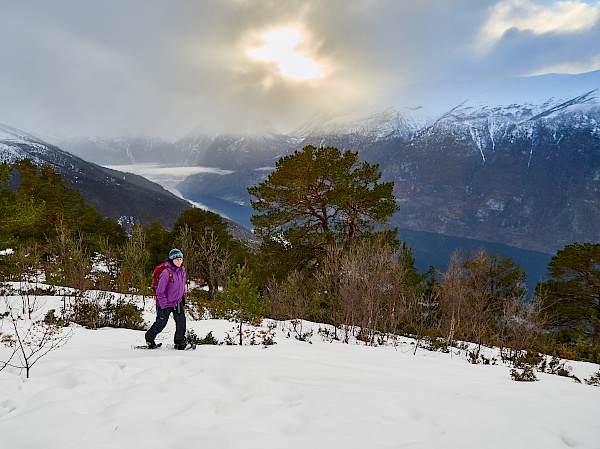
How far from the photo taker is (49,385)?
3.58m

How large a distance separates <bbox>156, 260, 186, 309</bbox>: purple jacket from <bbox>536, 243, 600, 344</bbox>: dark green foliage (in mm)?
26060

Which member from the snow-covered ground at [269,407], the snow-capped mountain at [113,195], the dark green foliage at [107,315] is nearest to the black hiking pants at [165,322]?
the snow-covered ground at [269,407]

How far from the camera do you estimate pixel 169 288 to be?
20.6ft

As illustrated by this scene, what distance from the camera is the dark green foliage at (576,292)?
75.8 feet

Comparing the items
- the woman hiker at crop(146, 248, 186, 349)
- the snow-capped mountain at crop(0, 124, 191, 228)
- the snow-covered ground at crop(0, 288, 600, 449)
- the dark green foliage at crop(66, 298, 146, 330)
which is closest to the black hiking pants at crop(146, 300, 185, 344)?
the woman hiker at crop(146, 248, 186, 349)

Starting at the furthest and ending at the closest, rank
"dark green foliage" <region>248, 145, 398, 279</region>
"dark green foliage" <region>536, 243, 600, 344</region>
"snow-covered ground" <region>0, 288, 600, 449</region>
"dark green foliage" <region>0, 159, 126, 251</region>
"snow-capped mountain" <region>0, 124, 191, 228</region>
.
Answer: "snow-capped mountain" <region>0, 124, 191, 228</region>
"dark green foliage" <region>536, 243, 600, 344</region>
"dark green foliage" <region>248, 145, 398, 279</region>
"dark green foliage" <region>0, 159, 126, 251</region>
"snow-covered ground" <region>0, 288, 600, 449</region>

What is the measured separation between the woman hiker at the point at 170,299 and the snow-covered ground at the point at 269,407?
4.03ft

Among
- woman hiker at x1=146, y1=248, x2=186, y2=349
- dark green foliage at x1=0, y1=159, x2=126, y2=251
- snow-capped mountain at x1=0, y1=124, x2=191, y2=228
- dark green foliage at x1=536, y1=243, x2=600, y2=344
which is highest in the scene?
snow-capped mountain at x1=0, y1=124, x2=191, y2=228

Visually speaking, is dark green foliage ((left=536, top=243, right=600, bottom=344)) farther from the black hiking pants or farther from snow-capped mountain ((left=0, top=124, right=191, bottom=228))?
snow-capped mountain ((left=0, top=124, right=191, bottom=228))

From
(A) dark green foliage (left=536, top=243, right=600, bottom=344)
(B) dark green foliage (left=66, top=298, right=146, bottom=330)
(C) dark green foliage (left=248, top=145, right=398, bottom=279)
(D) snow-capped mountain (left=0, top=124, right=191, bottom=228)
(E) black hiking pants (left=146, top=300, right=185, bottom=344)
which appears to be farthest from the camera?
(D) snow-capped mountain (left=0, top=124, right=191, bottom=228)

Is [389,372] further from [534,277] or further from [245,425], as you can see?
[534,277]

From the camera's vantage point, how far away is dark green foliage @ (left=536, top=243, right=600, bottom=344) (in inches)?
910

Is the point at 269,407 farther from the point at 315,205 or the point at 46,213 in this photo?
the point at 46,213

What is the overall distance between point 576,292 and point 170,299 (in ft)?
96.3
